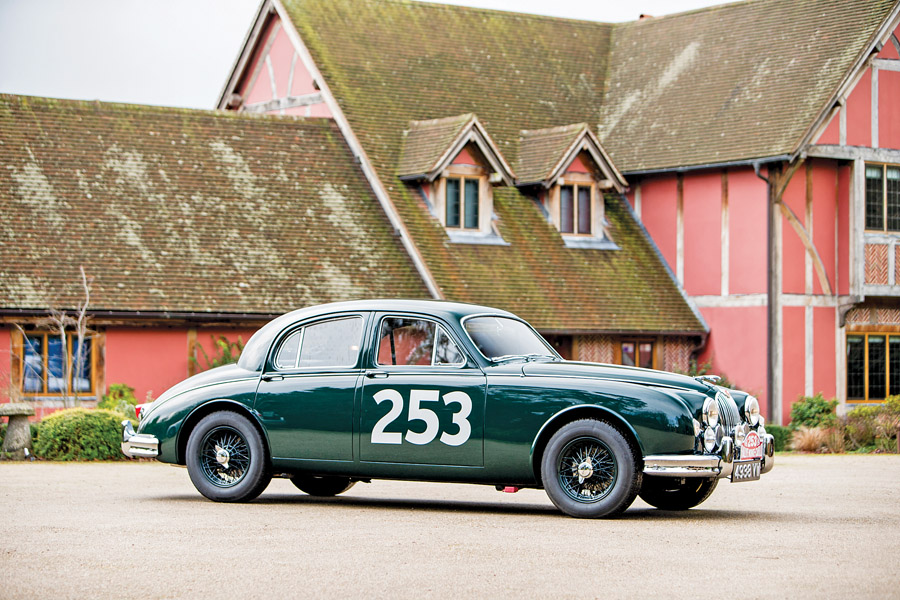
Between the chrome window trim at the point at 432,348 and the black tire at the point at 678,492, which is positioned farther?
the black tire at the point at 678,492

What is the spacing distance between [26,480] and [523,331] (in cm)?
579

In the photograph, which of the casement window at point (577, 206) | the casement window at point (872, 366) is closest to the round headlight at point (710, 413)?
the casement window at point (872, 366)

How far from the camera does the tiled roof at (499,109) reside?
26.3m

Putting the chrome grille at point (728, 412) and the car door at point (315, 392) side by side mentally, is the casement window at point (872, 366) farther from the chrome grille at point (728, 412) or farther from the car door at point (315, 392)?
the car door at point (315, 392)

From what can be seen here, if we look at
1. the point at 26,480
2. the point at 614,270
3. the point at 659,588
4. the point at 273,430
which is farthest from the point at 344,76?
the point at 659,588

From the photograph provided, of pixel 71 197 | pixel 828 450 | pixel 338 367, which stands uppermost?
pixel 71 197

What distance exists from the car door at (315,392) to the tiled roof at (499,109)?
12.9 meters

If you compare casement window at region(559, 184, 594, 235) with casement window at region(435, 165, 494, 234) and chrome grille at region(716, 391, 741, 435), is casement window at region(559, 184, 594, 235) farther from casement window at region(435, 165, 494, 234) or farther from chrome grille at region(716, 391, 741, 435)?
chrome grille at region(716, 391, 741, 435)

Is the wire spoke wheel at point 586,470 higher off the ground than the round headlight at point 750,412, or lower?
lower

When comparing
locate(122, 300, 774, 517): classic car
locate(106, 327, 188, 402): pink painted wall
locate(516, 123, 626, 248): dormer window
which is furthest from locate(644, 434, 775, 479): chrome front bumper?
locate(516, 123, 626, 248): dormer window

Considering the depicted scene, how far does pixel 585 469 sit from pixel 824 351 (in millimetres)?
17118

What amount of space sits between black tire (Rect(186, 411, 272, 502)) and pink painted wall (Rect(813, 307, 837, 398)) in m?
17.0

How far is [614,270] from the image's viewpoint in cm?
2784

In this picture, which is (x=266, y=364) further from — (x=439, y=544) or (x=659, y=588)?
(x=659, y=588)
